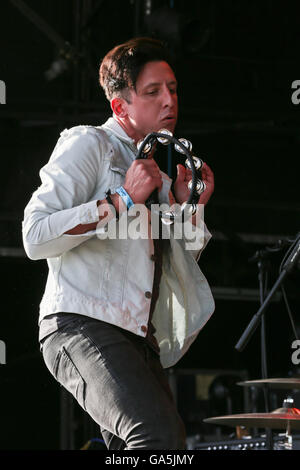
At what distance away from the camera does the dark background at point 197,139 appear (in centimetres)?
517

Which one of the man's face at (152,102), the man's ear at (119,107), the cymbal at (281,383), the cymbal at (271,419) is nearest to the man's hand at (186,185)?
the man's face at (152,102)

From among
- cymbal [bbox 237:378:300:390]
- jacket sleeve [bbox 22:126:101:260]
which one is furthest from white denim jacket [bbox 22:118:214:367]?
cymbal [bbox 237:378:300:390]

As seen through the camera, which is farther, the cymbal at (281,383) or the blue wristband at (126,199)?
the cymbal at (281,383)

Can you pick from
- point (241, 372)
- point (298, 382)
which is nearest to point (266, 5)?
point (241, 372)

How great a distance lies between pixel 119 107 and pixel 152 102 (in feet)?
0.44

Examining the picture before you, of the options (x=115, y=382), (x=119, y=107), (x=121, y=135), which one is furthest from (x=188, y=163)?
(x=115, y=382)

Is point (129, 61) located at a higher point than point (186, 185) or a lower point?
higher

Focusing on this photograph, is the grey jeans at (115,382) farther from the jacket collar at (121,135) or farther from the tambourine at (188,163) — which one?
the jacket collar at (121,135)

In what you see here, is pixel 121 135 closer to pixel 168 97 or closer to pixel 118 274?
pixel 168 97

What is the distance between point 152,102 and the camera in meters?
2.57

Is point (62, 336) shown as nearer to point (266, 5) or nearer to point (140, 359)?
point (140, 359)

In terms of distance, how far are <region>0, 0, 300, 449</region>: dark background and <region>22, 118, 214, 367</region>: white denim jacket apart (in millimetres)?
2700

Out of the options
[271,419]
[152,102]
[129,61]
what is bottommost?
[271,419]

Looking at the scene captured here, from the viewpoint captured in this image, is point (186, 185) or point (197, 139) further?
point (197, 139)
